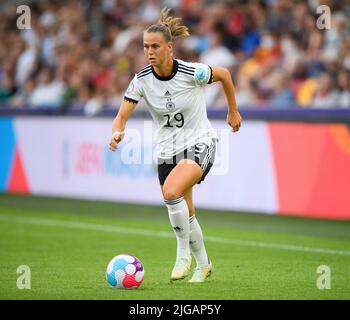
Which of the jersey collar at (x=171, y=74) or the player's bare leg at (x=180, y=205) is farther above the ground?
the jersey collar at (x=171, y=74)

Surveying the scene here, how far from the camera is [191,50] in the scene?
1858cm

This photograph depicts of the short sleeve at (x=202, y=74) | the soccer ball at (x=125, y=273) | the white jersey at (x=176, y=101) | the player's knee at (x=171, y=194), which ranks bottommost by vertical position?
the soccer ball at (x=125, y=273)

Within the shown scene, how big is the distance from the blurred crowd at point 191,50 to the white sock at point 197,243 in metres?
5.78

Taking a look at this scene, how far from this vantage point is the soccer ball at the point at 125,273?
8.69 metres

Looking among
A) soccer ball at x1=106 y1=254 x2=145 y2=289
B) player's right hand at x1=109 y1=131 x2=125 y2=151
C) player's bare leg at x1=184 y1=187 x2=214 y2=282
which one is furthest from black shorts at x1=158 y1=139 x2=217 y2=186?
soccer ball at x1=106 y1=254 x2=145 y2=289

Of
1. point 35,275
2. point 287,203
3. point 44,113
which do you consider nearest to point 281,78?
point 287,203

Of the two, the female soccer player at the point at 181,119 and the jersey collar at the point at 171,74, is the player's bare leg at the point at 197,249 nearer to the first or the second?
the female soccer player at the point at 181,119

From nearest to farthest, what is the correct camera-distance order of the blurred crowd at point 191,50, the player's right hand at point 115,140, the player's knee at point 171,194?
the player's right hand at point 115,140, the player's knee at point 171,194, the blurred crowd at point 191,50

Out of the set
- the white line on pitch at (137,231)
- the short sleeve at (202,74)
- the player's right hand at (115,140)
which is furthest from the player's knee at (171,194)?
the white line on pitch at (137,231)

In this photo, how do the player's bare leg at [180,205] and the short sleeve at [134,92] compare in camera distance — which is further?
the short sleeve at [134,92]

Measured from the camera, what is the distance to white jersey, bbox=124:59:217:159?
916 cm

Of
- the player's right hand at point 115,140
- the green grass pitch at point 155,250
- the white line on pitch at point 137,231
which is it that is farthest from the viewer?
the white line on pitch at point 137,231

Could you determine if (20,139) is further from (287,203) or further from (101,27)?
(287,203)

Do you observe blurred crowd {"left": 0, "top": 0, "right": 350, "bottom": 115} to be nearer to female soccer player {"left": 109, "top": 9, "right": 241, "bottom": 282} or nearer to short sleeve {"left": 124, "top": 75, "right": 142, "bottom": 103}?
female soccer player {"left": 109, "top": 9, "right": 241, "bottom": 282}
